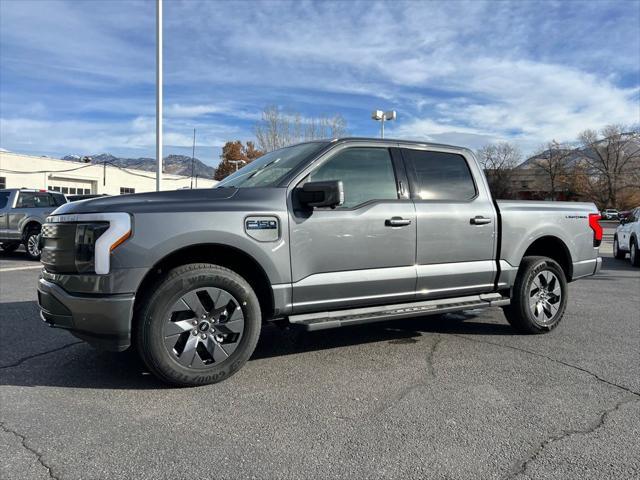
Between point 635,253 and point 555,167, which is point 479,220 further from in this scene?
point 555,167

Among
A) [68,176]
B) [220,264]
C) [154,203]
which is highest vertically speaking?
[68,176]

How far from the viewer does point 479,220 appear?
498 cm

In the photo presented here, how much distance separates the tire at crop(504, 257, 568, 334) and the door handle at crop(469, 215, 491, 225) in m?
0.73

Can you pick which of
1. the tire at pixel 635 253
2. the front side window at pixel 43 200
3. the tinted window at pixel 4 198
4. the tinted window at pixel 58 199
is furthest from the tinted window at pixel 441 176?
the tinted window at pixel 4 198

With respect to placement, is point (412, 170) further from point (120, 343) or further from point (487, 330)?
point (120, 343)

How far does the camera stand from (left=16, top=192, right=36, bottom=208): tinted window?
13.4 m

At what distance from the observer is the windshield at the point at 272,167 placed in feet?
14.2

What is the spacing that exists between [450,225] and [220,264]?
7.04ft

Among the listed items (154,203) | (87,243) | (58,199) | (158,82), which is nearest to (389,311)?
(154,203)

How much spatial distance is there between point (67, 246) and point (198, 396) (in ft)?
4.59

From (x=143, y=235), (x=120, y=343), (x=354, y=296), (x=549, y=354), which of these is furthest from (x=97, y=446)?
(x=549, y=354)

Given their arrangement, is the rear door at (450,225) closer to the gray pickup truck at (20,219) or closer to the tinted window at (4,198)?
the gray pickup truck at (20,219)

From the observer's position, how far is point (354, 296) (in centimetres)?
427

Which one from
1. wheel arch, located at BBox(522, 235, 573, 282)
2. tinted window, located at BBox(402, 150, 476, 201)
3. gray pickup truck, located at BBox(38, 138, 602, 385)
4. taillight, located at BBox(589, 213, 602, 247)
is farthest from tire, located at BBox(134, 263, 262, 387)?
taillight, located at BBox(589, 213, 602, 247)
